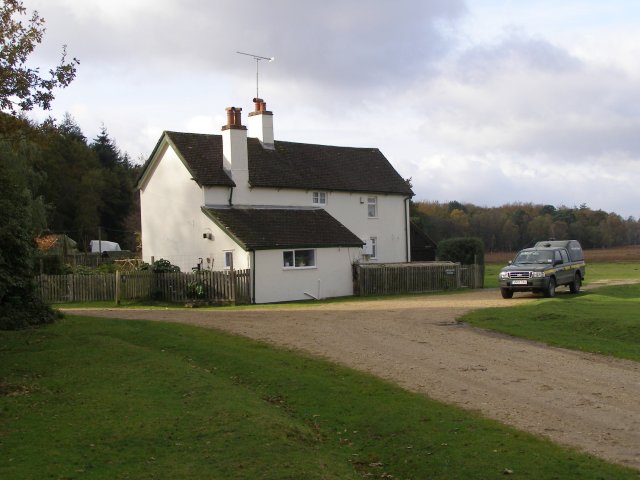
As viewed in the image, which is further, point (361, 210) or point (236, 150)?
point (361, 210)

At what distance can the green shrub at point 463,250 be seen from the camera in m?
42.8

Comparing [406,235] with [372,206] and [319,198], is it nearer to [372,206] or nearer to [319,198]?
[372,206]

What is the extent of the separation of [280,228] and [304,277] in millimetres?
2616

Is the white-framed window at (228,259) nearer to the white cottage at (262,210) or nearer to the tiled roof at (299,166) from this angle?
the white cottage at (262,210)

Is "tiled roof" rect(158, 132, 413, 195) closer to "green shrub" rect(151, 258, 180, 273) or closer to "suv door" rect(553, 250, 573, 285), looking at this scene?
"green shrub" rect(151, 258, 180, 273)

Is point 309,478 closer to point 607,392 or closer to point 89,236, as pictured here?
point 607,392

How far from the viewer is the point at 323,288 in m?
34.8

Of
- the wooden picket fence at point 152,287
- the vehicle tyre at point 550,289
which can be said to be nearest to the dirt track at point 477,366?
the wooden picket fence at point 152,287

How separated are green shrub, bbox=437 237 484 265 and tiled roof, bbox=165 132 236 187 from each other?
1443cm

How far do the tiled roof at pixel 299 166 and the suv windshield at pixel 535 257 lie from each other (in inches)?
484

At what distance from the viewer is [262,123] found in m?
40.8

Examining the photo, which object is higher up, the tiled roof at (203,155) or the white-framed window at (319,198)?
the tiled roof at (203,155)

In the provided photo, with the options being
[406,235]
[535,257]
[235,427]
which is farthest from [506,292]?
[235,427]

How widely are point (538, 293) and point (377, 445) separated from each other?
24468 millimetres
